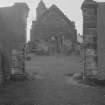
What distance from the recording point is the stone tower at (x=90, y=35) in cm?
886

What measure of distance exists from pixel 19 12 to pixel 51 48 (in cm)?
1589

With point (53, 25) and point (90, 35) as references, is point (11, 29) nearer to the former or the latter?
point (90, 35)

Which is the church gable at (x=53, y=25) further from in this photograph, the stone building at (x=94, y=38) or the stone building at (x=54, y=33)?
the stone building at (x=94, y=38)

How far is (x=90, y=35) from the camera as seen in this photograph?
9.00 m

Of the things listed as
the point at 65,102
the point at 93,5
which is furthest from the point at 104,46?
the point at 65,102

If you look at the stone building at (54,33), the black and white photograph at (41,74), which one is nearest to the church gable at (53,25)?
the stone building at (54,33)

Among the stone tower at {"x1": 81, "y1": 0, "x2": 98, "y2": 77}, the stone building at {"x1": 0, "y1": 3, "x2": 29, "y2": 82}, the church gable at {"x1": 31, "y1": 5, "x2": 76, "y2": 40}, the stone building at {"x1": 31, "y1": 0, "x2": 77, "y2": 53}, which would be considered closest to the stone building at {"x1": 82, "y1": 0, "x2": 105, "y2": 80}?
the stone tower at {"x1": 81, "y1": 0, "x2": 98, "y2": 77}

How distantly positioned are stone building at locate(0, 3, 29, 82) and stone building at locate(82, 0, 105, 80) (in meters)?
2.68

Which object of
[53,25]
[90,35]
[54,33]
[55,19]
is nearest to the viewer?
[90,35]

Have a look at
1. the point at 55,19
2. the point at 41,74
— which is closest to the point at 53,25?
the point at 55,19

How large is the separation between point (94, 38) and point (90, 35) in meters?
0.21

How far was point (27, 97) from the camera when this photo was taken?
618 centimetres

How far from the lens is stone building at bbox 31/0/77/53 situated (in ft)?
83.0

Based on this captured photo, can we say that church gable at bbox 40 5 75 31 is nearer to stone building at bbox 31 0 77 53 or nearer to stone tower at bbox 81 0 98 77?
stone building at bbox 31 0 77 53
